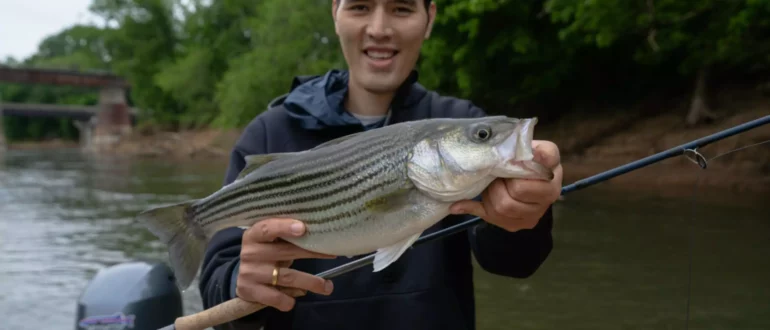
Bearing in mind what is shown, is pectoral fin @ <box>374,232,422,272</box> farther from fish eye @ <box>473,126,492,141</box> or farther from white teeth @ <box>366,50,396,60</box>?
white teeth @ <box>366,50,396,60</box>

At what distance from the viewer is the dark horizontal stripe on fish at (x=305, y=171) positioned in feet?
7.25

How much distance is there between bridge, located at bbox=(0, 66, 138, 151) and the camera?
5481cm

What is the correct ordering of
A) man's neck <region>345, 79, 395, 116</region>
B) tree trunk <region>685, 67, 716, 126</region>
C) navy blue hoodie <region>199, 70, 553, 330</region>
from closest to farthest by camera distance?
navy blue hoodie <region>199, 70, 553, 330</region> < man's neck <region>345, 79, 395, 116</region> < tree trunk <region>685, 67, 716, 126</region>

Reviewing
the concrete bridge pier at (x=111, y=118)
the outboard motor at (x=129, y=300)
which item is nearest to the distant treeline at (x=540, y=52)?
the outboard motor at (x=129, y=300)

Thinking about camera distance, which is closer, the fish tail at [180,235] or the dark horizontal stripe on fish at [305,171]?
the dark horizontal stripe on fish at [305,171]

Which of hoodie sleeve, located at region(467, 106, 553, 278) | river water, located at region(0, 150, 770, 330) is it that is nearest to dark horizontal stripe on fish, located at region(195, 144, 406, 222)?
hoodie sleeve, located at region(467, 106, 553, 278)

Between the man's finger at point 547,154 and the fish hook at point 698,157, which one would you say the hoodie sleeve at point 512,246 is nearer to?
the man's finger at point 547,154

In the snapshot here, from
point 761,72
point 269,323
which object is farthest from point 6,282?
point 761,72

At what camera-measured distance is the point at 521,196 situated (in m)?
1.99

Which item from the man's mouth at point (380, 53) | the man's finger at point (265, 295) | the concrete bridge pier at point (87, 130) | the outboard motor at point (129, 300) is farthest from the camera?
the concrete bridge pier at point (87, 130)

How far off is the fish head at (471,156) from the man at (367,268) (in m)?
0.43

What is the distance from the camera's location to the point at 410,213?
2.11 metres

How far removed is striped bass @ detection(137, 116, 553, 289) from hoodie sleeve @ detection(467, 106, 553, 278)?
15.3 inches

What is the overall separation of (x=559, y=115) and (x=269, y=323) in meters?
20.8
